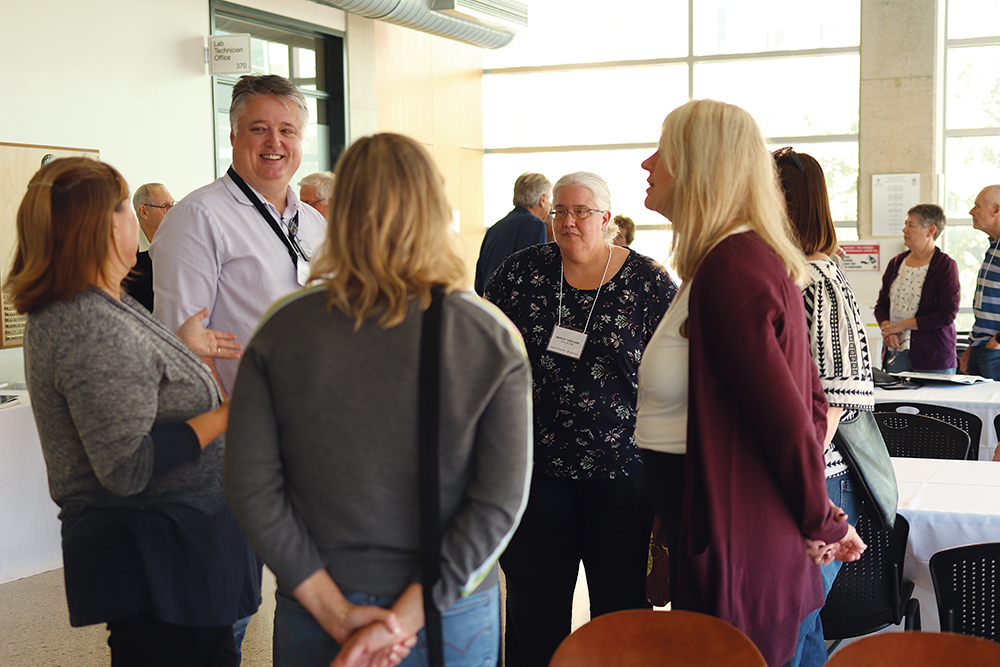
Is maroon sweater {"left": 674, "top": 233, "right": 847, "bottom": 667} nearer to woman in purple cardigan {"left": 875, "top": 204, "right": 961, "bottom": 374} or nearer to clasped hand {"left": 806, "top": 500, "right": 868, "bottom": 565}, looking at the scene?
clasped hand {"left": 806, "top": 500, "right": 868, "bottom": 565}

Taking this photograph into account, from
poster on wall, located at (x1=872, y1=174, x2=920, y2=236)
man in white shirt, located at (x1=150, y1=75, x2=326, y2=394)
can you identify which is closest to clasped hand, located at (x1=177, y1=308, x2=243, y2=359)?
man in white shirt, located at (x1=150, y1=75, x2=326, y2=394)

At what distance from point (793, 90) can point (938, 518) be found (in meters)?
7.55

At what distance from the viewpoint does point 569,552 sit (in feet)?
8.24

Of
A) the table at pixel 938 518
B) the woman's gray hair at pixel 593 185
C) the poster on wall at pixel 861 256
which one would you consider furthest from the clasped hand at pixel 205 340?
the poster on wall at pixel 861 256

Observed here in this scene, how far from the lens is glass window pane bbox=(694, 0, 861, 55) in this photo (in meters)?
8.83

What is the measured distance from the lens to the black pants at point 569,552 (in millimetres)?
2440

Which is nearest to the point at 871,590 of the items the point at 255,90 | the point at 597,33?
A: the point at 255,90

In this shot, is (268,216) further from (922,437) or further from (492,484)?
(922,437)

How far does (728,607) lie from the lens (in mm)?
1604

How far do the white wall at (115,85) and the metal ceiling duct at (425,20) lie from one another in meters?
0.87

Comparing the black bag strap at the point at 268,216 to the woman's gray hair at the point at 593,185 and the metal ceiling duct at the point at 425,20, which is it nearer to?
the woman's gray hair at the point at 593,185

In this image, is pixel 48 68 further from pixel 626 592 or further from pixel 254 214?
pixel 626 592

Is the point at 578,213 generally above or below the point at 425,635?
above

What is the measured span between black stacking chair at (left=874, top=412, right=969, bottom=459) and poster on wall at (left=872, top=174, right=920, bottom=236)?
A: 5.50 meters
